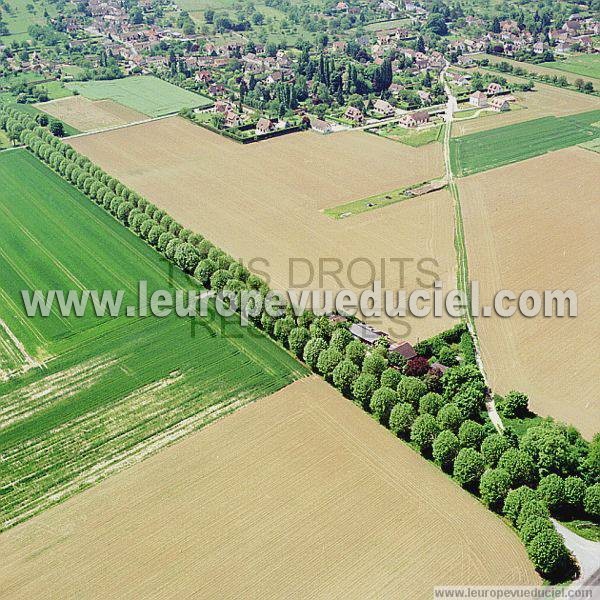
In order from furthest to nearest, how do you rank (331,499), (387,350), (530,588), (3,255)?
1. (3,255)
2. (387,350)
3. (331,499)
4. (530,588)

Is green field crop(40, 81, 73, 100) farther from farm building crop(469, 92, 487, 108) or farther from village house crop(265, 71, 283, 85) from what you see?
farm building crop(469, 92, 487, 108)

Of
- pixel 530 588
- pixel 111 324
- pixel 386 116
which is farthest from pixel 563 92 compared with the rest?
pixel 530 588

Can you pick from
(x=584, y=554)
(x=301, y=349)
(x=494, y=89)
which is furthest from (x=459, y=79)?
(x=584, y=554)

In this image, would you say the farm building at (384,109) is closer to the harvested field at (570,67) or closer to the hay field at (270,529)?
the harvested field at (570,67)

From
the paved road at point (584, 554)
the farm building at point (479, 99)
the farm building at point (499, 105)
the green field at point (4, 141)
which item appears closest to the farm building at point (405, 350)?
the paved road at point (584, 554)

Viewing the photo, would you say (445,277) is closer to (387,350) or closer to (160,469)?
(387,350)

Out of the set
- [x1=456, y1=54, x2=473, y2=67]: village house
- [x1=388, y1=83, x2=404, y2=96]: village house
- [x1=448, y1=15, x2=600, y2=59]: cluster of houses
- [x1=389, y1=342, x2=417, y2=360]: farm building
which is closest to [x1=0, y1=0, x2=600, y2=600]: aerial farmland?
[x1=389, y1=342, x2=417, y2=360]: farm building
